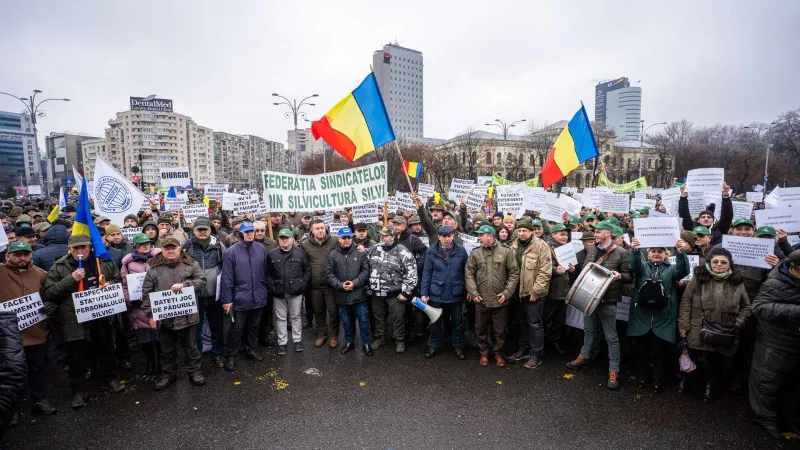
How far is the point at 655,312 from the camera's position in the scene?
5.48 metres

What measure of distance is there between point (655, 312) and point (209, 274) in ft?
21.0

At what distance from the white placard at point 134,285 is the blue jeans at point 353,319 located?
2.99 m

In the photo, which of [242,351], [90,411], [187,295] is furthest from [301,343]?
[90,411]

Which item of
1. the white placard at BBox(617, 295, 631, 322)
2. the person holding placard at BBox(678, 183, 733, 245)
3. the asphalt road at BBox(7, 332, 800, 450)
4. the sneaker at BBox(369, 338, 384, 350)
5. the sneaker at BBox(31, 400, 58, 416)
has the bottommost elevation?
the asphalt road at BBox(7, 332, 800, 450)

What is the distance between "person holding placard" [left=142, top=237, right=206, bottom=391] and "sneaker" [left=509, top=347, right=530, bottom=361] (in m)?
4.56

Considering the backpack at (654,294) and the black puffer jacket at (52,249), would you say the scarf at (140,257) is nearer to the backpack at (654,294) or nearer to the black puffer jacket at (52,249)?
the black puffer jacket at (52,249)

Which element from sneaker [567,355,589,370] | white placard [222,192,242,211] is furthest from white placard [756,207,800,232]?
white placard [222,192,242,211]

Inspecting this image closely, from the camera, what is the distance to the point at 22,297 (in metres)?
4.83

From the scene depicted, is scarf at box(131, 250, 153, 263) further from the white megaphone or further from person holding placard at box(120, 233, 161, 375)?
the white megaphone

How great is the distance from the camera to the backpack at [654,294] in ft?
17.2

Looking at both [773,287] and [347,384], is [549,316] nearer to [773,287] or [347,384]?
[773,287]

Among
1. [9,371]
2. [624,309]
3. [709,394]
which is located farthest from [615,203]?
[9,371]

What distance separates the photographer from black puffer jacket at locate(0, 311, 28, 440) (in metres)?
2.93

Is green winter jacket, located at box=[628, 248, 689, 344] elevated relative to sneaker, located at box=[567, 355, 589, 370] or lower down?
elevated
